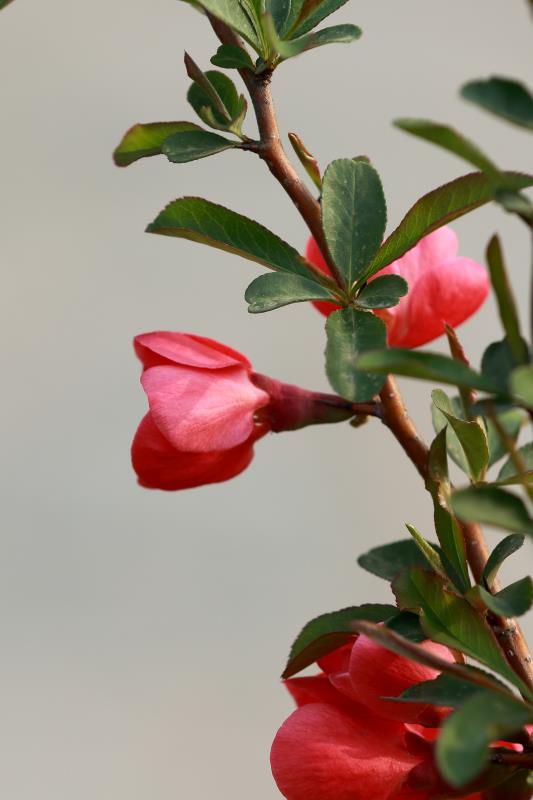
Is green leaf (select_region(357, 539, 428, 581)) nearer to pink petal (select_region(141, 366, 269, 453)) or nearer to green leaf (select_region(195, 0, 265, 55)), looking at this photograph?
pink petal (select_region(141, 366, 269, 453))

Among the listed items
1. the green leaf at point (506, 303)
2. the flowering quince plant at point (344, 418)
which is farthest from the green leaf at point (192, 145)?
the green leaf at point (506, 303)

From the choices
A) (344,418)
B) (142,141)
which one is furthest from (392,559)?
(142,141)

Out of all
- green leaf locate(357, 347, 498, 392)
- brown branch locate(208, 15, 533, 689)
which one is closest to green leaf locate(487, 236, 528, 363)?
green leaf locate(357, 347, 498, 392)

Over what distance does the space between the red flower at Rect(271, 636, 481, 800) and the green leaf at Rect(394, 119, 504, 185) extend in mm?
149

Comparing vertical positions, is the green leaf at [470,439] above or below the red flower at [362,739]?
above

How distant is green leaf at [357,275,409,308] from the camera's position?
30 centimetres

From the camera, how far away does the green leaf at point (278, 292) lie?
0.29m

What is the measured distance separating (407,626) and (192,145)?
147mm

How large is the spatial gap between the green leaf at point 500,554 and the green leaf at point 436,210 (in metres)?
0.08

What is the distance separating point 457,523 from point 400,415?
0.04 m

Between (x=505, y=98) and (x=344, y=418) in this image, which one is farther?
(x=344, y=418)

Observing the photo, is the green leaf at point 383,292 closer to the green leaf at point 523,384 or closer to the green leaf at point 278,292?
the green leaf at point 278,292

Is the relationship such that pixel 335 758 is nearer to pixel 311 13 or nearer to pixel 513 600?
pixel 513 600

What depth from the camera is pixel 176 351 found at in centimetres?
34
